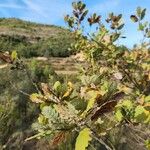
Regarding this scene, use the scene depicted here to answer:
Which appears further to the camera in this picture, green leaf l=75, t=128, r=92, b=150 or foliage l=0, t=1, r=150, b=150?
foliage l=0, t=1, r=150, b=150

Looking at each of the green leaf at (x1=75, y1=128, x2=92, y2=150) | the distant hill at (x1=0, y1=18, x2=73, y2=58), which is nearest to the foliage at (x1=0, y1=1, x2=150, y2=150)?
the green leaf at (x1=75, y1=128, x2=92, y2=150)

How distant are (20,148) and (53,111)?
777 centimetres

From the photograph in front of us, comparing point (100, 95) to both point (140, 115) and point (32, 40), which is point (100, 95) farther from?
point (32, 40)

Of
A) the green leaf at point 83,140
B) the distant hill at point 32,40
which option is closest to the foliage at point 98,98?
the green leaf at point 83,140

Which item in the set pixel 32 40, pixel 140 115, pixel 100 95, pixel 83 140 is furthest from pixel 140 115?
pixel 32 40

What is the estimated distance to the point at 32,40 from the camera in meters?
47.9

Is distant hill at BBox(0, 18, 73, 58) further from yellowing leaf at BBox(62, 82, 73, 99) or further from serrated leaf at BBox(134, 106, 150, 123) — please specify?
serrated leaf at BBox(134, 106, 150, 123)

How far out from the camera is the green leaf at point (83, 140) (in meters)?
1.32

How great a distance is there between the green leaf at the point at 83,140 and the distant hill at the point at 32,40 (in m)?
9.76

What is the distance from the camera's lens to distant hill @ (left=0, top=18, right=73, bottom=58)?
3256cm

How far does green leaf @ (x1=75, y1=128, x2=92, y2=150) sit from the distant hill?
32.0ft

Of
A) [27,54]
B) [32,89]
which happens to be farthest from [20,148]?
[27,54]

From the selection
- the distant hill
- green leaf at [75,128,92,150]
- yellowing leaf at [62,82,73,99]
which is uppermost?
yellowing leaf at [62,82,73,99]

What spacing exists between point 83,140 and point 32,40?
46916 mm
